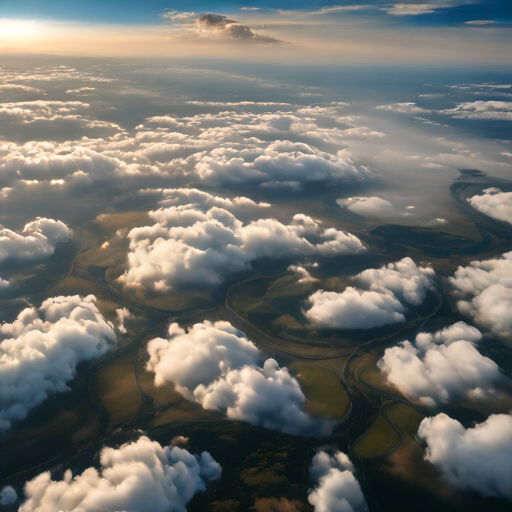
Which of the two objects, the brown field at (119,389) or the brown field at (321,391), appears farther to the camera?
the brown field at (321,391)

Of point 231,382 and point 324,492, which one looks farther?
point 231,382

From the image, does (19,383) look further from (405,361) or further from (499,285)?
(499,285)

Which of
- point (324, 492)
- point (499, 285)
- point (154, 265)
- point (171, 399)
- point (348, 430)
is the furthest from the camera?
point (154, 265)

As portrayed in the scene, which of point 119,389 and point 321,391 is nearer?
point 119,389

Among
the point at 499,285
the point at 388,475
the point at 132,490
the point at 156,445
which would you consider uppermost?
the point at 499,285

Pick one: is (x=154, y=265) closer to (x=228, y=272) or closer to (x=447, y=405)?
(x=228, y=272)

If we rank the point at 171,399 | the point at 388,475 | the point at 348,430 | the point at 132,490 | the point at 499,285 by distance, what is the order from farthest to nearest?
the point at 499,285 → the point at 171,399 → the point at 348,430 → the point at 388,475 → the point at 132,490

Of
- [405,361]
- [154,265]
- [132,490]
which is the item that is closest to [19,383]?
[132,490]

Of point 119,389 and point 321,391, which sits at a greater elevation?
point 119,389

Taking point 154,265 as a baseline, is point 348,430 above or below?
below

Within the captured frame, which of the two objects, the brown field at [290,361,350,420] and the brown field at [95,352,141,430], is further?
the brown field at [290,361,350,420]
